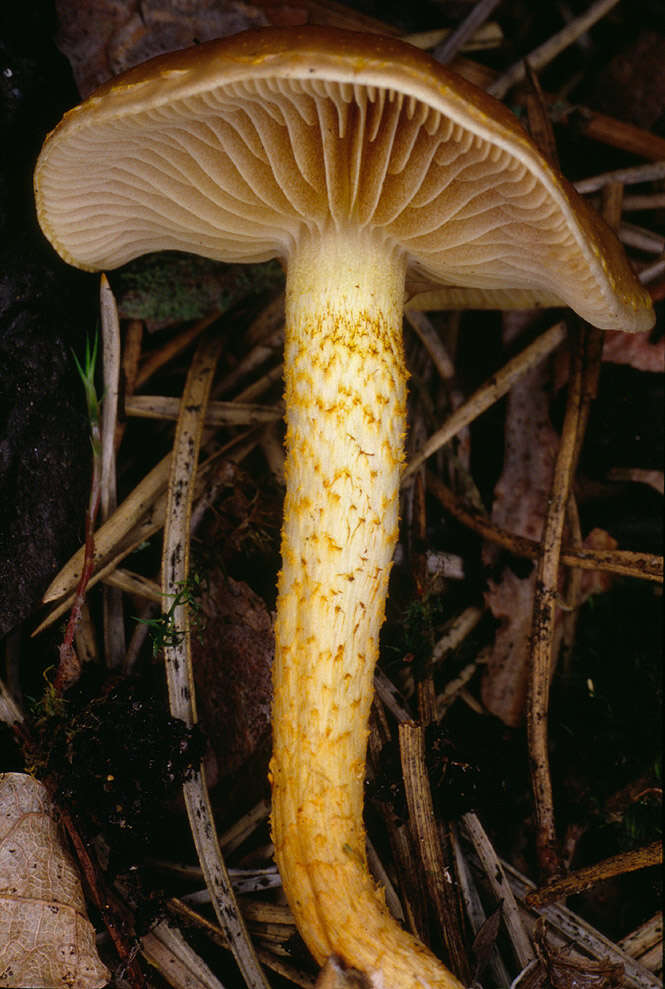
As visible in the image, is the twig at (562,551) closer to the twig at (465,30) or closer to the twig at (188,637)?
the twig at (188,637)

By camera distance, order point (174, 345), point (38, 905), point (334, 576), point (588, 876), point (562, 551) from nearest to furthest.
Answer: point (38, 905)
point (334, 576)
point (588, 876)
point (562, 551)
point (174, 345)

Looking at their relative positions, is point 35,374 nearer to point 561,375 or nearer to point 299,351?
point 299,351

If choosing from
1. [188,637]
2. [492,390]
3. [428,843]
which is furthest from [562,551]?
[188,637]

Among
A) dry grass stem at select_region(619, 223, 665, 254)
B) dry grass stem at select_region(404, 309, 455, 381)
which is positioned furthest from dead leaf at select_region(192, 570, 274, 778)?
dry grass stem at select_region(619, 223, 665, 254)

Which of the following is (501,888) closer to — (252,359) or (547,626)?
(547,626)

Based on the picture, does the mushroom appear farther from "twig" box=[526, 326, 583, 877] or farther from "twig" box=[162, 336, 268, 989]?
"twig" box=[526, 326, 583, 877]

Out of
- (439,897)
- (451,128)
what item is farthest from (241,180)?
(439,897)

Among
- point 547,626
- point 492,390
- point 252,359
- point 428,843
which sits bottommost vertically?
point 428,843
